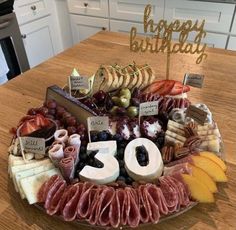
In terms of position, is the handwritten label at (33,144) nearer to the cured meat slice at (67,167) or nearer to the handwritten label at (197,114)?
the cured meat slice at (67,167)

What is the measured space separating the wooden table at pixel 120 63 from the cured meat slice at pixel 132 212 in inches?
3.0

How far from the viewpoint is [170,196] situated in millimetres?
655

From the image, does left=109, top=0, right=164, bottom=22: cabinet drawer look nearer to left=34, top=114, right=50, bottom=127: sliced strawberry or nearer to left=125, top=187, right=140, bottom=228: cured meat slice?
left=34, top=114, right=50, bottom=127: sliced strawberry

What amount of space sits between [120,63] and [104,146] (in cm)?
76

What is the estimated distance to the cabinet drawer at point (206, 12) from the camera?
1951 mm

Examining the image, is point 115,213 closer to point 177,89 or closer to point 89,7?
point 177,89

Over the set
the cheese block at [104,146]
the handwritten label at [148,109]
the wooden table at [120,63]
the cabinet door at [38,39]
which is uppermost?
the handwritten label at [148,109]

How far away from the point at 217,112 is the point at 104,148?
1.75 ft

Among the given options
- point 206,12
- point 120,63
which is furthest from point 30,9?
point 206,12

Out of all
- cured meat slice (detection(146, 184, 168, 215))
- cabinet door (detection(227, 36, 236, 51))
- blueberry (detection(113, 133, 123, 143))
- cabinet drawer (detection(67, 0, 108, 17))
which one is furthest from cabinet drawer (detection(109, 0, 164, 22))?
cured meat slice (detection(146, 184, 168, 215))

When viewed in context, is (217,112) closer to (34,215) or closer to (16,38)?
(34,215)

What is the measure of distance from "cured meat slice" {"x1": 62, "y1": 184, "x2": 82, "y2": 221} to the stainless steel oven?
1320 millimetres

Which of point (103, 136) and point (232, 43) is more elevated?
point (103, 136)

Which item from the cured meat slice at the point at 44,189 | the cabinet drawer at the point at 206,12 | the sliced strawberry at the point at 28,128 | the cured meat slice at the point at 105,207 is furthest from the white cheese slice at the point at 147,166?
the cabinet drawer at the point at 206,12
